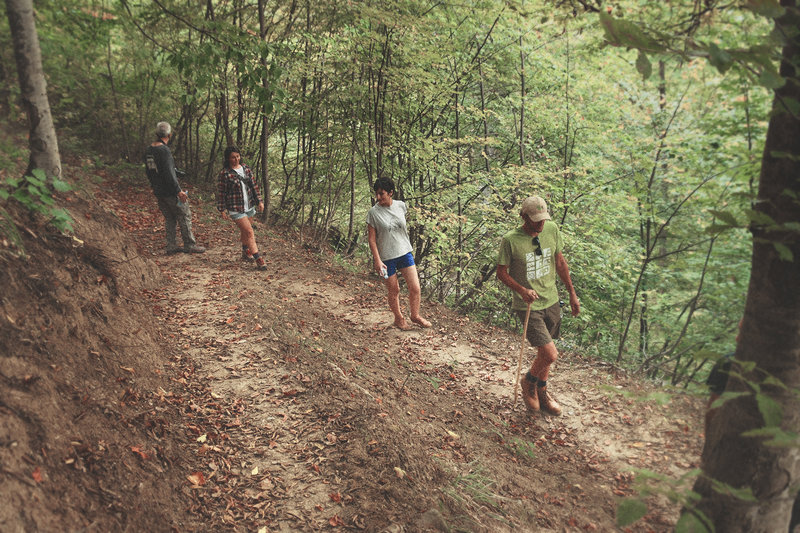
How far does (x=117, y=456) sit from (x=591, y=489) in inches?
124

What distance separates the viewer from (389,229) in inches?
245

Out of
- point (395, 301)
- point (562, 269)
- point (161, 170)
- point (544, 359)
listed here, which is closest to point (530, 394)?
point (544, 359)

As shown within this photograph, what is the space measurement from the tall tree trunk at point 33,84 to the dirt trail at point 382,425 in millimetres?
2258

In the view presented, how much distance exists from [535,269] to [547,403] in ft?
5.25

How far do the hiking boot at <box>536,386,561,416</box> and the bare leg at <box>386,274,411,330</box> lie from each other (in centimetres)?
246

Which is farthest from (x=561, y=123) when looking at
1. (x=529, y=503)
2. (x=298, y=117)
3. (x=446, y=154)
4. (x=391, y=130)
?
(x=529, y=503)

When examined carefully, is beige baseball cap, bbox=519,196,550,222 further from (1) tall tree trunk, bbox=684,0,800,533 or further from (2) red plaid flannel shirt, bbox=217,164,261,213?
(2) red plaid flannel shirt, bbox=217,164,261,213

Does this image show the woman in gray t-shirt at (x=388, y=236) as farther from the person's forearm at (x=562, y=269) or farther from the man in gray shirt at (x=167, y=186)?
the man in gray shirt at (x=167, y=186)

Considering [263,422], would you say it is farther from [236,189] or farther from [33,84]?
[236,189]

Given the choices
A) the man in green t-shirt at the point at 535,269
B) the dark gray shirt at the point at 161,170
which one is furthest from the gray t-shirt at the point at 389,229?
the dark gray shirt at the point at 161,170

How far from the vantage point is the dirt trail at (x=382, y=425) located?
3.01m

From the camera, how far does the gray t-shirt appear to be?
618cm

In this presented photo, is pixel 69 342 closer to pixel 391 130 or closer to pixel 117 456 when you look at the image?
pixel 117 456

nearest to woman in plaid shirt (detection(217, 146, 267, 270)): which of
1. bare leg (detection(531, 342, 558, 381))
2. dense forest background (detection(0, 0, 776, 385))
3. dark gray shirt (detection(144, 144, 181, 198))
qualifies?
dark gray shirt (detection(144, 144, 181, 198))
